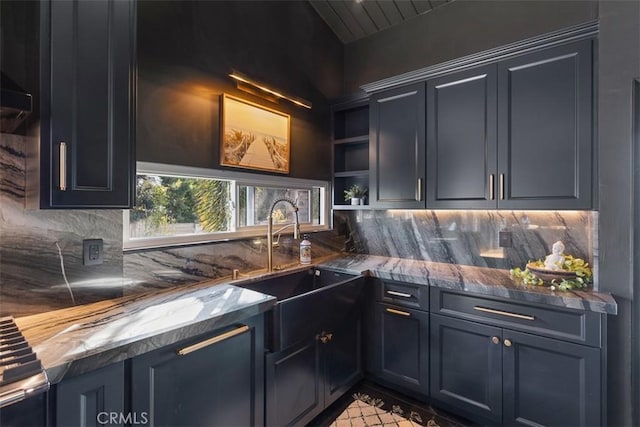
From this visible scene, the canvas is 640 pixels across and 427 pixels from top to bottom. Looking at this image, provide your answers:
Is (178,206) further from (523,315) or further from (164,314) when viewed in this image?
(523,315)

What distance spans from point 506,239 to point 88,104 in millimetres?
2634

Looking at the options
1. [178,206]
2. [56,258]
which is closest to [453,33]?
[178,206]

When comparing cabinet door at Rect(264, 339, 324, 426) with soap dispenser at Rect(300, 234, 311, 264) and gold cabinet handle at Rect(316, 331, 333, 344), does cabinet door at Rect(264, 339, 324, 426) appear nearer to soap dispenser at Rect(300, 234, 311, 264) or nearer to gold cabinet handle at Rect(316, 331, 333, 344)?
gold cabinet handle at Rect(316, 331, 333, 344)

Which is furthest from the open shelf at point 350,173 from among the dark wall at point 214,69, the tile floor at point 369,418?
the tile floor at point 369,418

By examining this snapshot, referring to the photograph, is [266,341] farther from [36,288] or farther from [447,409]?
[447,409]

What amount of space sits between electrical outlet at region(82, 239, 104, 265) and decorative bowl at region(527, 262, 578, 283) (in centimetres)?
249

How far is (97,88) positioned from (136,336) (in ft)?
3.27

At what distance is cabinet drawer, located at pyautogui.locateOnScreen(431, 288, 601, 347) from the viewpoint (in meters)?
1.54

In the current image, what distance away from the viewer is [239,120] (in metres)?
2.09

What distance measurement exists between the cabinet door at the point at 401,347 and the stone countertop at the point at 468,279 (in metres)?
0.26

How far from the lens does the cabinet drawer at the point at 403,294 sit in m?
2.04

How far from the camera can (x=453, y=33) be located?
2.51 meters

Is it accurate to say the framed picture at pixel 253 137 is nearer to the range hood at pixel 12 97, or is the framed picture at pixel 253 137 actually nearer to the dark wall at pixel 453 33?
the range hood at pixel 12 97

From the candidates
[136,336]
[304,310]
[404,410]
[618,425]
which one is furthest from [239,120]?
[618,425]
